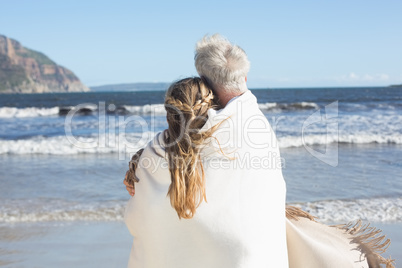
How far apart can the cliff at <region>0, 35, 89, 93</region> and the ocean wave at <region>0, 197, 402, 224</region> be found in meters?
103

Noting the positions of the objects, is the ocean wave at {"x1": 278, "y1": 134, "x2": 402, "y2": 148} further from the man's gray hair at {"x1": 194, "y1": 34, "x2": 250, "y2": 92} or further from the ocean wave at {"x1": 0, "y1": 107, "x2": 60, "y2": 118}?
the ocean wave at {"x1": 0, "y1": 107, "x2": 60, "y2": 118}

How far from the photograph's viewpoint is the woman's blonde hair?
187 cm

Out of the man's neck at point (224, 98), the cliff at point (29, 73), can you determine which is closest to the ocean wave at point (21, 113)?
the man's neck at point (224, 98)

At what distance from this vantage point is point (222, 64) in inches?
76.7

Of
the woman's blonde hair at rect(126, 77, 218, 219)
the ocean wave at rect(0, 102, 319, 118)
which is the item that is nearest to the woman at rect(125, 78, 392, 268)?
the woman's blonde hair at rect(126, 77, 218, 219)

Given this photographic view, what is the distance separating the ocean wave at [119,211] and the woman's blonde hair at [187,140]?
3085mm

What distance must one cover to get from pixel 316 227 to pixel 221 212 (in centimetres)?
70

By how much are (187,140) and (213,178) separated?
0.21m

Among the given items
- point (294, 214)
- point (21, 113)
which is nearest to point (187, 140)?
point (294, 214)

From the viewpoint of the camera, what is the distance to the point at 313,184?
6.20m

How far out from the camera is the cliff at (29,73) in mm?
105500

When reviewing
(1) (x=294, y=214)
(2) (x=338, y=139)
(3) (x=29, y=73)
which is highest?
(3) (x=29, y=73)

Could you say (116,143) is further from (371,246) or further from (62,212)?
(371,246)

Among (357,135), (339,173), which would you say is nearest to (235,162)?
(339,173)
